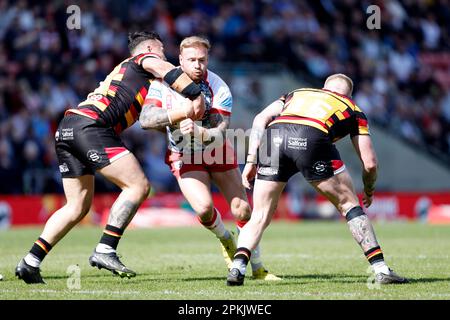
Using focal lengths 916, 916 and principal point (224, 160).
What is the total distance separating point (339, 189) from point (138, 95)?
230 cm

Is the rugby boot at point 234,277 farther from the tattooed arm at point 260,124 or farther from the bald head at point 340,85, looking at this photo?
the bald head at point 340,85

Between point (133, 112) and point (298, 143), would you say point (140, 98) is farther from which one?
point (298, 143)

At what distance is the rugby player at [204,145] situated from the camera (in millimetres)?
9422

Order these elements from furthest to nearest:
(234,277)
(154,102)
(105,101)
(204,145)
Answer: (204,145)
(154,102)
(105,101)
(234,277)

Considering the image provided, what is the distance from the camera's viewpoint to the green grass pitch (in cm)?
815

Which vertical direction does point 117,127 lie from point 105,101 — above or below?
below

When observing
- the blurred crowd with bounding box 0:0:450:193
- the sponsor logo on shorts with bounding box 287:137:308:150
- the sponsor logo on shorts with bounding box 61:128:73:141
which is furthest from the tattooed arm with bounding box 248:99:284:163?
the blurred crowd with bounding box 0:0:450:193

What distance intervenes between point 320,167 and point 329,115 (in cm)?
52

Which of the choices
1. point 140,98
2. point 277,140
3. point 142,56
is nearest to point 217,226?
point 277,140

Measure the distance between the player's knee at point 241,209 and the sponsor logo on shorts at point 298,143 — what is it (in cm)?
126

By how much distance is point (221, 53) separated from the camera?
26062 millimetres

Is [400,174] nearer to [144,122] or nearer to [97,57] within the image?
[97,57]

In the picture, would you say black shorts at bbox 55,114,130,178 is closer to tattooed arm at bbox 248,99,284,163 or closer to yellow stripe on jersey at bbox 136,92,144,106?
yellow stripe on jersey at bbox 136,92,144,106
